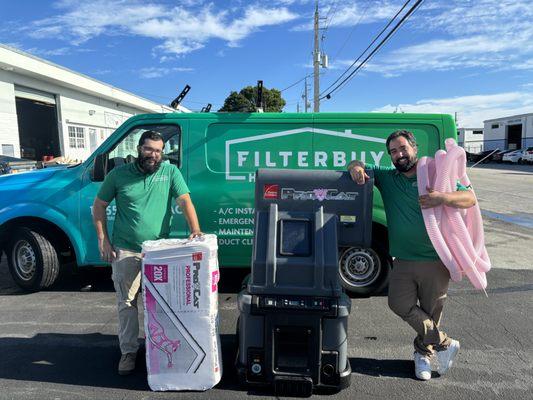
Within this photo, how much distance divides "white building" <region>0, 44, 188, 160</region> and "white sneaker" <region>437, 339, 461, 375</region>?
15369 mm

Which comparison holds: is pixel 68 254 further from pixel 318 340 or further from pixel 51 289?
pixel 318 340

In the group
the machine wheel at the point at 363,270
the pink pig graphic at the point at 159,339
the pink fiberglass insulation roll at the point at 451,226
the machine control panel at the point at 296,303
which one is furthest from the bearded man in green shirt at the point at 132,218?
the machine wheel at the point at 363,270

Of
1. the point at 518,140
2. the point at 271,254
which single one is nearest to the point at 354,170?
the point at 271,254

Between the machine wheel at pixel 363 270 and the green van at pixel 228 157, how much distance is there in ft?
0.26

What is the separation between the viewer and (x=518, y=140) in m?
57.3

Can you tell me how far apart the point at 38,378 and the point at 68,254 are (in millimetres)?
2115

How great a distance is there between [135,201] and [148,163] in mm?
304

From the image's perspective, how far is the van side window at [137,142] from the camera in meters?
4.85

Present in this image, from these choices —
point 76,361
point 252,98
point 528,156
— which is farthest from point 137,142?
point 528,156

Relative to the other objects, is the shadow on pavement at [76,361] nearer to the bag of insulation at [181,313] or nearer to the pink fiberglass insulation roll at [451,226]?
the bag of insulation at [181,313]

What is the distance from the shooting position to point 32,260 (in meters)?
5.05

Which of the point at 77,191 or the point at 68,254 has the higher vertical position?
the point at 77,191

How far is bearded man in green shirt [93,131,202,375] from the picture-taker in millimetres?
3277

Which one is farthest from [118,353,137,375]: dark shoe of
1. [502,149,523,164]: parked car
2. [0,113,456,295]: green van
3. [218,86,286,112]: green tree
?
[502,149,523,164]: parked car
